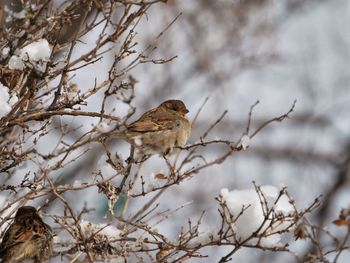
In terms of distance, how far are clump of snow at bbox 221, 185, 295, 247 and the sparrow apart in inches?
23.0

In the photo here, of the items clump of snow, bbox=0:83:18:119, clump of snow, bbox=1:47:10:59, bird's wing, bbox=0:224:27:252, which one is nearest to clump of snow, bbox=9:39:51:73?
clump of snow, bbox=1:47:10:59

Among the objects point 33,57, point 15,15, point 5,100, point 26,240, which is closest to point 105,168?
point 26,240

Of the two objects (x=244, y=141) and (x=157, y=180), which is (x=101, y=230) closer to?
(x=157, y=180)

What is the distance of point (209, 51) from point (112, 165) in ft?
32.5

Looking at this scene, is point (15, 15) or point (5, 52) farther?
point (5, 52)

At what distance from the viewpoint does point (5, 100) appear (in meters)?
3.99

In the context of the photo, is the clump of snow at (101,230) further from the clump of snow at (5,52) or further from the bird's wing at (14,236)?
the clump of snow at (5,52)

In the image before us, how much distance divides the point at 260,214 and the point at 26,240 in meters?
1.39

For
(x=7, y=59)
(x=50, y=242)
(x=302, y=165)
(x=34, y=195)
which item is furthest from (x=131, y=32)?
(x=302, y=165)

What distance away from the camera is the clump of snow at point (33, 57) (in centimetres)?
386

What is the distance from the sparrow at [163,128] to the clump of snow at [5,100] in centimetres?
102

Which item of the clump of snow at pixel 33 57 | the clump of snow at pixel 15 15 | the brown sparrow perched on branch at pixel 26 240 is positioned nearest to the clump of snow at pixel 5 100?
the clump of snow at pixel 33 57

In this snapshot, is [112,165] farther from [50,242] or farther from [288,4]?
[288,4]

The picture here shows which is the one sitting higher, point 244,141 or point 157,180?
point 244,141
